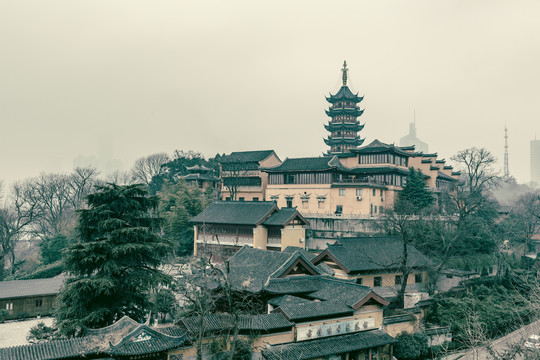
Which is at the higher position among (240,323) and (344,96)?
Answer: (344,96)

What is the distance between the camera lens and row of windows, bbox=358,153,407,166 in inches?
1767

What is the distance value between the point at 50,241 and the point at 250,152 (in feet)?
85.8

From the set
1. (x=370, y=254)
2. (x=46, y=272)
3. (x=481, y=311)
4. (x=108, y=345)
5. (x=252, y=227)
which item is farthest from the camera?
(x=252, y=227)

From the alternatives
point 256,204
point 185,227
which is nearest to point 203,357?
point 256,204

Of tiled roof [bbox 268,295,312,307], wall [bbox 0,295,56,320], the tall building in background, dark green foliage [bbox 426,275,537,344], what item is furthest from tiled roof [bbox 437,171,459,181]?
the tall building in background

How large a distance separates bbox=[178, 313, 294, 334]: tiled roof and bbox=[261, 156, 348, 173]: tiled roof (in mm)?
27283

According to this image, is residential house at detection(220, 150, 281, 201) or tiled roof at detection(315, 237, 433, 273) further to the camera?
residential house at detection(220, 150, 281, 201)

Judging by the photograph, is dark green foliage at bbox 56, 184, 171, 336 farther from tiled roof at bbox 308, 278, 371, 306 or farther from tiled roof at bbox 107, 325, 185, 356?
tiled roof at bbox 308, 278, 371, 306

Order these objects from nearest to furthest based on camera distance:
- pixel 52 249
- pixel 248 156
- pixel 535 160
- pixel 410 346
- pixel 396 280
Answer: pixel 410 346 → pixel 396 280 → pixel 52 249 → pixel 248 156 → pixel 535 160

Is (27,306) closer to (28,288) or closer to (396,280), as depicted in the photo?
(28,288)

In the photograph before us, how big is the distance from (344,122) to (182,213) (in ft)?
110

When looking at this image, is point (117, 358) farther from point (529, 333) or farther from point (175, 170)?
point (175, 170)

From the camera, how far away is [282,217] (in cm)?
3684

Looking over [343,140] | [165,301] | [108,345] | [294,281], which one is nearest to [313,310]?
[294,281]
